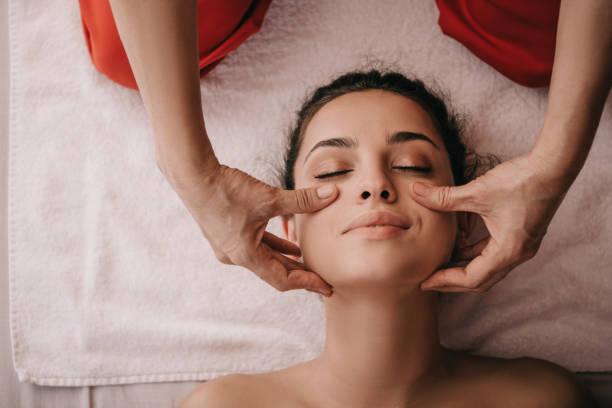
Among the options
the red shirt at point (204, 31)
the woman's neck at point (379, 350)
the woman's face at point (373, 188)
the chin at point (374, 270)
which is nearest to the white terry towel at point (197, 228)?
the red shirt at point (204, 31)

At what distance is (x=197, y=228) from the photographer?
1.38 metres

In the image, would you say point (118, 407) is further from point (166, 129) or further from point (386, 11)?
point (386, 11)

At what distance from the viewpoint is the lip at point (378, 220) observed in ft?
3.03

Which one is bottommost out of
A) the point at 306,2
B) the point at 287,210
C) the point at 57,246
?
the point at 57,246

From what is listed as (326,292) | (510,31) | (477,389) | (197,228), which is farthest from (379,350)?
(510,31)

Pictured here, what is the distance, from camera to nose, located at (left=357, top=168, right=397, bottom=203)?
37.1 inches

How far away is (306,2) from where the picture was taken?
1426 mm

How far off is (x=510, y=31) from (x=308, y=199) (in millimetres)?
734

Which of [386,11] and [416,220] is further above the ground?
[386,11]

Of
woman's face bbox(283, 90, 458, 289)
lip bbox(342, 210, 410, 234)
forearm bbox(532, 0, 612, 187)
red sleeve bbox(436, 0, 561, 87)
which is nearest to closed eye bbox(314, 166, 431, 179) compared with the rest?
woman's face bbox(283, 90, 458, 289)

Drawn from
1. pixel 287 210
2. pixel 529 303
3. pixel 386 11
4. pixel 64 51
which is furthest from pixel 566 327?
pixel 64 51

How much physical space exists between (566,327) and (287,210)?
91 cm

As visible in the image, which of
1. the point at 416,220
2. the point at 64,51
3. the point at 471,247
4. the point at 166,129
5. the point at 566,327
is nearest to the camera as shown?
the point at 166,129

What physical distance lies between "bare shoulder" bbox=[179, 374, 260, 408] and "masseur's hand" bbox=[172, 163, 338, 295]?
0.34 meters
